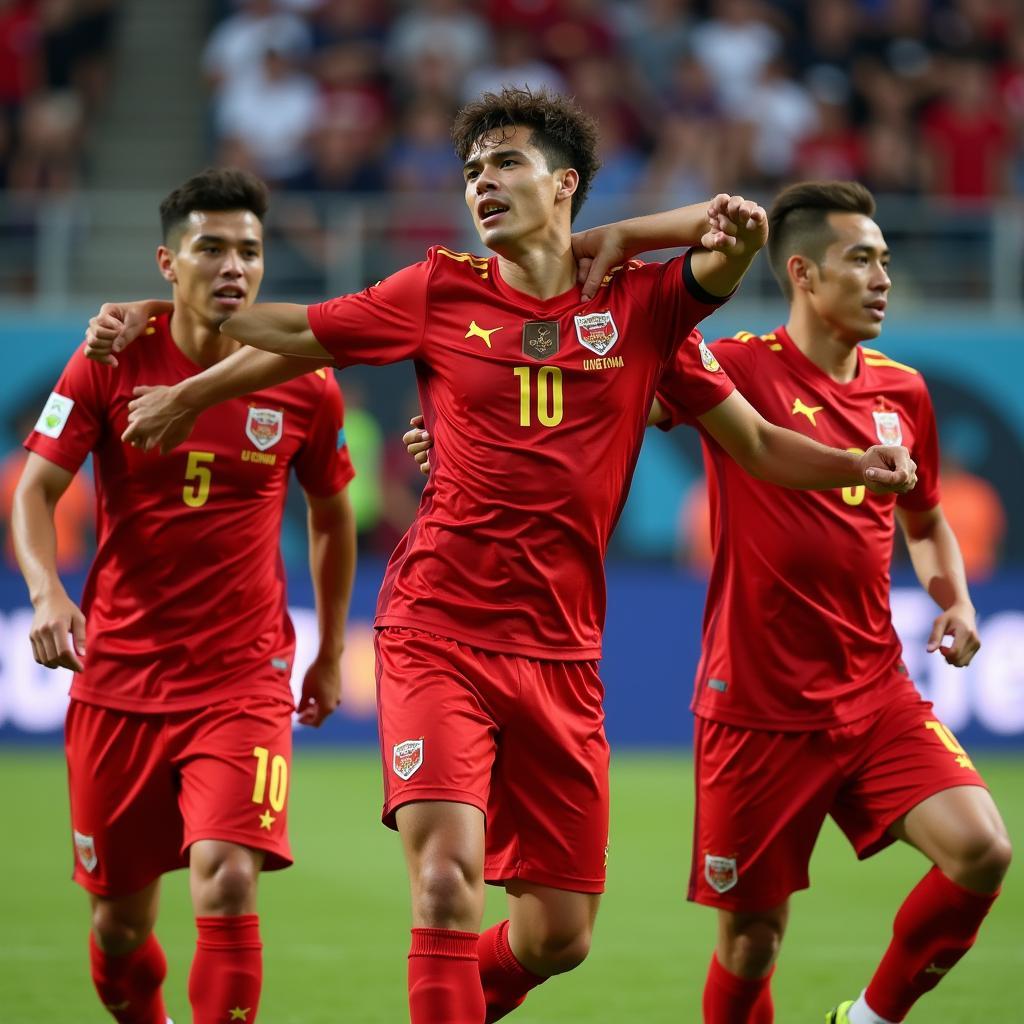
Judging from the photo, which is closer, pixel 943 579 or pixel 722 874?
pixel 722 874

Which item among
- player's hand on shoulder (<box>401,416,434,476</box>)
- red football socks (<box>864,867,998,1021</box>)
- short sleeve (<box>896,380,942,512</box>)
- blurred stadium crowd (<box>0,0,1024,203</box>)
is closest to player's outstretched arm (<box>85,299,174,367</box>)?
player's hand on shoulder (<box>401,416,434,476</box>)

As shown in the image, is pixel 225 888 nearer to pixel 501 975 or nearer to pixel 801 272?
pixel 501 975

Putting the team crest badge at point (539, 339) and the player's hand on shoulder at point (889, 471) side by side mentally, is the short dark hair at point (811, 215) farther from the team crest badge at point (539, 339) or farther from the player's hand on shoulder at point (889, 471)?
the team crest badge at point (539, 339)

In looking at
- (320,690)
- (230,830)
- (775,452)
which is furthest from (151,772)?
(775,452)

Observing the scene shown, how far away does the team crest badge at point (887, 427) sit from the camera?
5.93 meters

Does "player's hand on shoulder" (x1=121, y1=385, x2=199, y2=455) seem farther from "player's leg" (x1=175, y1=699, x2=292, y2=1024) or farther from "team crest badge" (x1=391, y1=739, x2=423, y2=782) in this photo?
"team crest badge" (x1=391, y1=739, x2=423, y2=782)

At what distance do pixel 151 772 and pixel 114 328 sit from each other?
1374 millimetres

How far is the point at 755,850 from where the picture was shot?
557 centimetres

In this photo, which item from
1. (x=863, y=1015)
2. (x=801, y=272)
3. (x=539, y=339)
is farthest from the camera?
(x=801, y=272)

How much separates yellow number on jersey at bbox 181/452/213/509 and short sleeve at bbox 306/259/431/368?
2.96ft

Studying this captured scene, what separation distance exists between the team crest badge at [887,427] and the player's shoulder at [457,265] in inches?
61.8

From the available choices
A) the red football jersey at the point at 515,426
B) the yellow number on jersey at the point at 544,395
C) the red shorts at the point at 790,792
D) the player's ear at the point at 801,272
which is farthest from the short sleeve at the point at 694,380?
the red shorts at the point at 790,792

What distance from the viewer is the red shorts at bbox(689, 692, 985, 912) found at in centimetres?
557

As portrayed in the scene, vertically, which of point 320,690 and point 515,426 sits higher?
point 515,426
